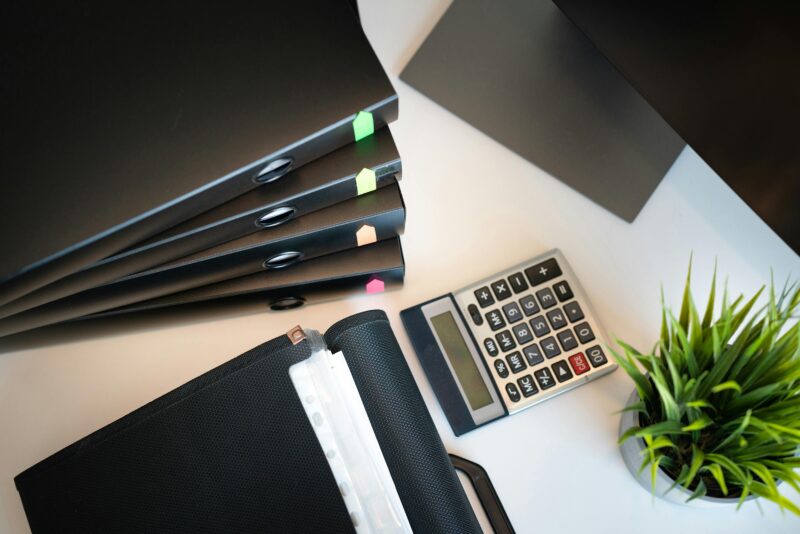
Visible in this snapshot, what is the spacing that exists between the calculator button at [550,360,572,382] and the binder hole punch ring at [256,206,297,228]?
10.1 inches

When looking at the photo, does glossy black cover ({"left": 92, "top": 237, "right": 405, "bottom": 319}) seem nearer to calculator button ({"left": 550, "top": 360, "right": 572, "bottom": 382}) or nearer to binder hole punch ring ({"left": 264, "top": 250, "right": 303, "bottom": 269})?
binder hole punch ring ({"left": 264, "top": 250, "right": 303, "bottom": 269})

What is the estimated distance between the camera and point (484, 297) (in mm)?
620

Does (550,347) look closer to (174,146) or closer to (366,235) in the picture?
(366,235)

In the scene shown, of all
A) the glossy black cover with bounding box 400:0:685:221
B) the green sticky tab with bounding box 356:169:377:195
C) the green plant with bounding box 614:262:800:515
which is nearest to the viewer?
the green plant with bounding box 614:262:800:515

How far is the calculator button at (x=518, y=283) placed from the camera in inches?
24.5

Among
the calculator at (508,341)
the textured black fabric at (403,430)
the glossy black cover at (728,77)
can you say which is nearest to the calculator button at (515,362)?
the calculator at (508,341)

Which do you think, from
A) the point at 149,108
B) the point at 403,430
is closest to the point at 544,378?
the point at 403,430

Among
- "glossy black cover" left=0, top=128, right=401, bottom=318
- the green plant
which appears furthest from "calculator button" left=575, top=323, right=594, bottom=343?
"glossy black cover" left=0, top=128, right=401, bottom=318

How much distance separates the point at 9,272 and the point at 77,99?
14 centimetres

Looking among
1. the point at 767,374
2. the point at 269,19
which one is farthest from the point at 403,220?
the point at 767,374

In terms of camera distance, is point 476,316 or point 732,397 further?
point 476,316

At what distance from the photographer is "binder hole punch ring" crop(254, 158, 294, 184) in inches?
20.6

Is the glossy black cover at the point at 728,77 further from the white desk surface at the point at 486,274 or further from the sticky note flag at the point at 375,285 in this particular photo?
the sticky note flag at the point at 375,285

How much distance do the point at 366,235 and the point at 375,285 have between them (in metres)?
0.05
